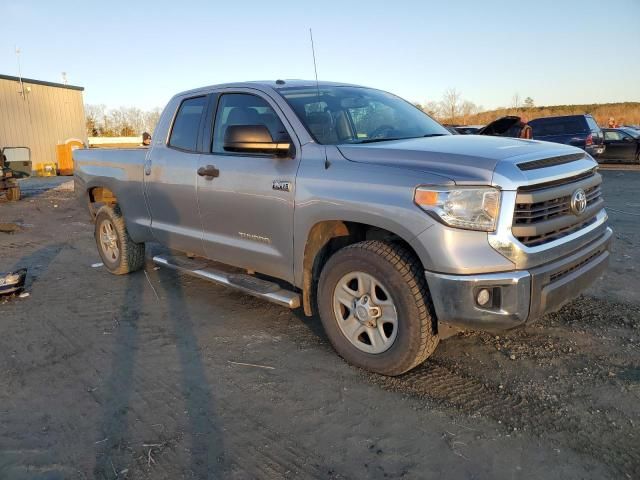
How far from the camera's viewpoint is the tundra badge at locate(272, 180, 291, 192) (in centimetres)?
381

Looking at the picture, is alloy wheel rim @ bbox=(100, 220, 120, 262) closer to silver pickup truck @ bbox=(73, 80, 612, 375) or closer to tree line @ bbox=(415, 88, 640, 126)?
silver pickup truck @ bbox=(73, 80, 612, 375)

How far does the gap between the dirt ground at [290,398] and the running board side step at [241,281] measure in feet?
1.27

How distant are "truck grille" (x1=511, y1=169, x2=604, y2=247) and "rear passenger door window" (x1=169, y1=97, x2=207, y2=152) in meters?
2.98

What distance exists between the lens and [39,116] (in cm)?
2605

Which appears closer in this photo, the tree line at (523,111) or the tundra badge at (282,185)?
the tundra badge at (282,185)

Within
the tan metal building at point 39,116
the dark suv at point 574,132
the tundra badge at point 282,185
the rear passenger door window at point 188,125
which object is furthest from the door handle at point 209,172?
the tan metal building at point 39,116

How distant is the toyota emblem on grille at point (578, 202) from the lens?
3.34 metres

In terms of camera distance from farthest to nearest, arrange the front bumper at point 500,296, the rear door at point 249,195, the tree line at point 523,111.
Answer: the tree line at point 523,111, the rear door at point 249,195, the front bumper at point 500,296

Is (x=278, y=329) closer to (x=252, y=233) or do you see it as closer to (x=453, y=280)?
(x=252, y=233)

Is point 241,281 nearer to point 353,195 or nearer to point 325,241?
point 325,241

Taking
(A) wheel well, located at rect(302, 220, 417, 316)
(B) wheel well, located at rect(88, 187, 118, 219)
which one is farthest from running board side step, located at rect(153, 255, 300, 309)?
(B) wheel well, located at rect(88, 187, 118, 219)

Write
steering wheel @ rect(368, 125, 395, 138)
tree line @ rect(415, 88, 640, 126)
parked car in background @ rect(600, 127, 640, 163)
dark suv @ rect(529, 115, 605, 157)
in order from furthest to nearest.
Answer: tree line @ rect(415, 88, 640, 126), parked car in background @ rect(600, 127, 640, 163), dark suv @ rect(529, 115, 605, 157), steering wheel @ rect(368, 125, 395, 138)

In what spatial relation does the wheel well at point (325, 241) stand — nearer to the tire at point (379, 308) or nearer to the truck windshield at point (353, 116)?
the tire at point (379, 308)

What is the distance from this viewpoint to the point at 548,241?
3.17m
